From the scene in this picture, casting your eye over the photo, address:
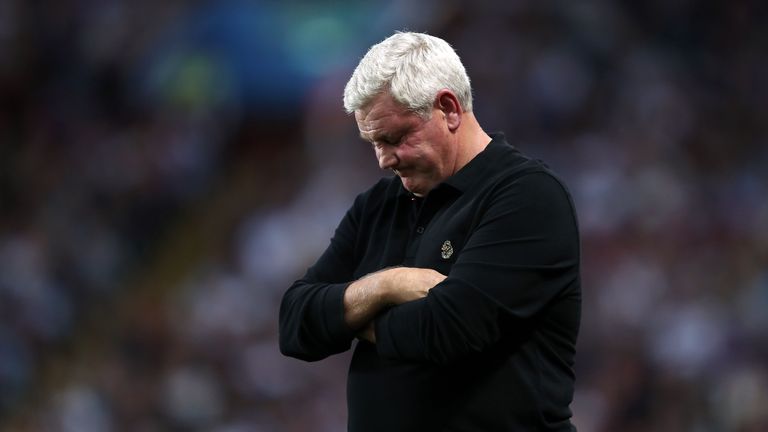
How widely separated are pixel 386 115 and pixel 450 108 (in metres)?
0.13

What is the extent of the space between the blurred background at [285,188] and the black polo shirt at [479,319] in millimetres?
3029

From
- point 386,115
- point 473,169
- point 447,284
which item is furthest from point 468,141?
point 447,284

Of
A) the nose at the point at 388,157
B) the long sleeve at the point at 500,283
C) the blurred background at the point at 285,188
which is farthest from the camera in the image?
the blurred background at the point at 285,188

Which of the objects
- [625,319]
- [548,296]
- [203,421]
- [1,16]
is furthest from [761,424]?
[1,16]

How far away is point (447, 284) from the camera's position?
6.32ft

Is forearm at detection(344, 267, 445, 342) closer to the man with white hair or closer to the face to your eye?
the man with white hair

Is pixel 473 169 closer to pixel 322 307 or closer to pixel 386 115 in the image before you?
pixel 386 115

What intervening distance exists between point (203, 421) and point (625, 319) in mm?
2050

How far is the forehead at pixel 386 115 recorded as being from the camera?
81.4 inches

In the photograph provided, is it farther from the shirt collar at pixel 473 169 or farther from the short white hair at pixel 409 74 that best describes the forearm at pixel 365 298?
the short white hair at pixel 409 74

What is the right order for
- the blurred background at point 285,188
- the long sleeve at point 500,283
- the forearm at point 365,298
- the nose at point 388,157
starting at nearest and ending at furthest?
the long sleeve at point 500,283
the forearm at point 365,298
the nose at point 388,157
the blurred background at point 285,188

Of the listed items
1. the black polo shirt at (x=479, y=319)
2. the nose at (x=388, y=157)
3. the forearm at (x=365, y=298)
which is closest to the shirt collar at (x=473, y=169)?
the black polo shirt at (x=479, y=319)

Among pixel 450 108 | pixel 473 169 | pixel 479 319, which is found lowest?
pixel 479 319

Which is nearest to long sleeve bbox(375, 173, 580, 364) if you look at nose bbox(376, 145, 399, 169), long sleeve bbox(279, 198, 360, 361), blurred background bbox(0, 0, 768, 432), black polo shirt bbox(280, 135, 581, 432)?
black polo shirt bbox(280, 135, 581, 432)
